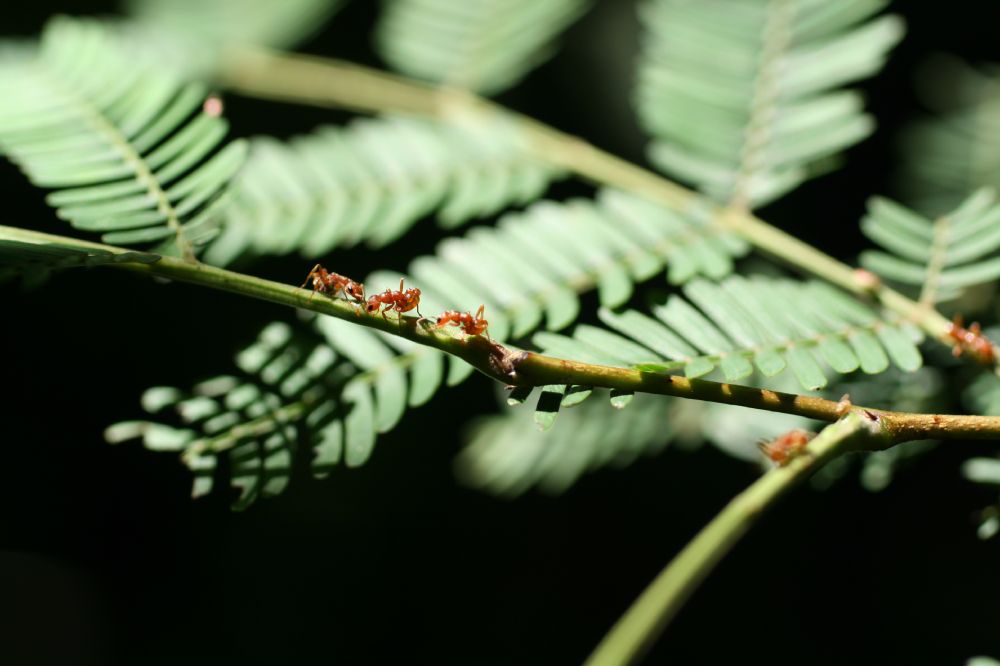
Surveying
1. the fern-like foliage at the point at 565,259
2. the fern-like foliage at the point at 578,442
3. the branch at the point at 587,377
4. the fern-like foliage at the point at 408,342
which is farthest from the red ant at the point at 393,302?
the fern-like foliage at the point at 578,442

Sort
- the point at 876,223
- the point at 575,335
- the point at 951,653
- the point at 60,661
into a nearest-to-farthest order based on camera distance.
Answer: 1. the point at 575,335
2. the point at 876,223
3. the point at 951,653
4. the point at 60,661

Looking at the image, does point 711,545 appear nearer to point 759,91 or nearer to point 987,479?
point 987,479

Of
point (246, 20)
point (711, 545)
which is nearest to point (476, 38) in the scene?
point (246, 20)

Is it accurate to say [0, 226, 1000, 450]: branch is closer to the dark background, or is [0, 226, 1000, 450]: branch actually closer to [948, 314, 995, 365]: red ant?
[948, 314, 995, 365]: red ant

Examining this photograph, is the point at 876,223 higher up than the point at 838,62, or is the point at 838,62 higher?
the point at 838,62

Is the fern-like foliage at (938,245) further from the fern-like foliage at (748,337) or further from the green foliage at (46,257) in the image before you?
the green foliage at (46,257)

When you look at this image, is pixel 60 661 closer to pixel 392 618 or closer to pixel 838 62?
pixel 392 618

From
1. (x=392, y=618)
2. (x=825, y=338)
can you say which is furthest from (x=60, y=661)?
(x=825, y=338)
